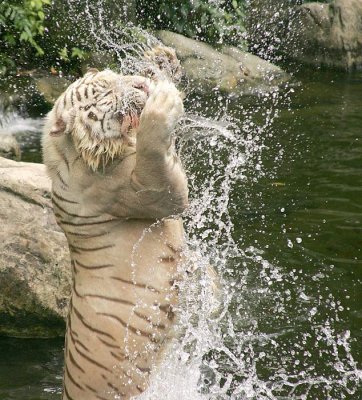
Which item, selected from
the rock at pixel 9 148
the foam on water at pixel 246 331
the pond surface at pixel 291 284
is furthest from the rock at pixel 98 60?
the foam on water at pixel 246 331

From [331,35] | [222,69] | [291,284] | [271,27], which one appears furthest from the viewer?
[271,27]

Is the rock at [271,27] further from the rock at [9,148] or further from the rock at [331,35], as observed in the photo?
the rock at [9,148]

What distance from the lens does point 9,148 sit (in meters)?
7.59

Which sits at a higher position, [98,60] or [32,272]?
[32,272]

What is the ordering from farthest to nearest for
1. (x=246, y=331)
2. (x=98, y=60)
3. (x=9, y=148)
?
(x=98, y=60) → (x=9, y=148) → (x=246, y=331)

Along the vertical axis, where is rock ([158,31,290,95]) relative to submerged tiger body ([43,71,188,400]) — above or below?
below

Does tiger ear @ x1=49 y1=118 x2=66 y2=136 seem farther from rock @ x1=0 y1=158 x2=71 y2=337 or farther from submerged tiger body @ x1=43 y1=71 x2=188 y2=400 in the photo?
rock @ x1=0 y1=158 x2=71 y2=337

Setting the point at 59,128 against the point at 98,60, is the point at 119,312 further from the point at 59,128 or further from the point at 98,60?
the point at 98,60

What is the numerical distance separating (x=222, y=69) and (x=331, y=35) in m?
2.70

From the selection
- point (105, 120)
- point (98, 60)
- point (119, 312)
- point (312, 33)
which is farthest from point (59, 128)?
point (312, 33)

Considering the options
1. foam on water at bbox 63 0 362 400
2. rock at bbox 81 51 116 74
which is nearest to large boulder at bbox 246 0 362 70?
→ rock at bbox 81 51 116 74

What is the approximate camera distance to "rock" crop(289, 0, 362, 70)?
12.0 m

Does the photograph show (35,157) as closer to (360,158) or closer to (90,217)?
(360,158)

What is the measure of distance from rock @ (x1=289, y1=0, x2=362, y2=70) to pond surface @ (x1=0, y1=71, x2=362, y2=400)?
4210 mm
